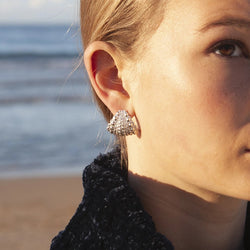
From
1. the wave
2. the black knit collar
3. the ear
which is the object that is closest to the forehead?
the ear

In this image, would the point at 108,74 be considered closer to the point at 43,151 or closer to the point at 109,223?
the point at 109,223

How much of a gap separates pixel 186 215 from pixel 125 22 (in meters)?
0.69

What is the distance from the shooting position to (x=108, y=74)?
177 centimetres

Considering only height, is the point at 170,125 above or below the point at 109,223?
above

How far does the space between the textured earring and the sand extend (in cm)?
318

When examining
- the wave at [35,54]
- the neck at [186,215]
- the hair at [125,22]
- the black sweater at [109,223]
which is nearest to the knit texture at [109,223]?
the black sweater at [109,223]

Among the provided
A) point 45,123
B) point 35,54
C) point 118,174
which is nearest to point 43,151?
point 45,123

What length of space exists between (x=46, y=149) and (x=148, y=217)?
5809 millimetres

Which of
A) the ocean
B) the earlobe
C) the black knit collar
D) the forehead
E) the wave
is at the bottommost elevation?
the black knit collar

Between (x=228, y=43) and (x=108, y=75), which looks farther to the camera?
(x=108, y=75)

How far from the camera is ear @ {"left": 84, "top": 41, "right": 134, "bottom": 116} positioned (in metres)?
1.75

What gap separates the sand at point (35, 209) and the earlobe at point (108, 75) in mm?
3212

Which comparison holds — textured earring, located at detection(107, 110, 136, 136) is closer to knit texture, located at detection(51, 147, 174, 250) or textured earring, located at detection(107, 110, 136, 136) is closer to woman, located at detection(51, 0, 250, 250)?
woman, located at detection(51, 0, 250, 250)

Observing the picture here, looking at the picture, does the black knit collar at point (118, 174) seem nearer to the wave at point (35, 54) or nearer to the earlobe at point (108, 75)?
the earlobe at point (108, 75)
